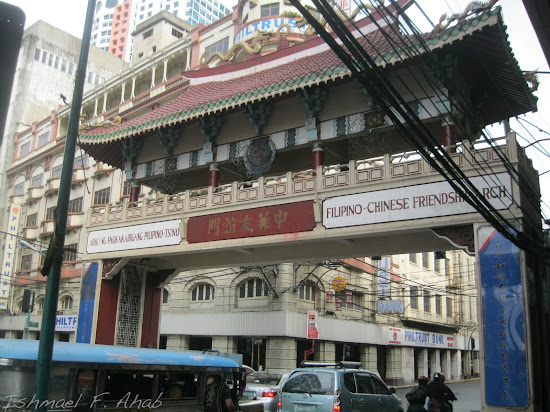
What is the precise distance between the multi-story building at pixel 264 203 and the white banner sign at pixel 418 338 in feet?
1.35

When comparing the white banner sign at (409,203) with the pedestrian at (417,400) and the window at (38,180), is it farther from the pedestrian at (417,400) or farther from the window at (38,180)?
the window at (38,180)

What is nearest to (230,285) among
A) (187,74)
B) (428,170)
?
(187,74)

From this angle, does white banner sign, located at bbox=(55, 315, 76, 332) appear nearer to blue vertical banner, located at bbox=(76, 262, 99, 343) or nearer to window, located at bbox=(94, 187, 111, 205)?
window, located at bbox=(94, 187, 111, 205)

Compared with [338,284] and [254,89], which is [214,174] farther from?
[338,284]

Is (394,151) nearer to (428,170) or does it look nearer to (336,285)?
(428,170)

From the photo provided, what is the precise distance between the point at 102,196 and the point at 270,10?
55.6 feet

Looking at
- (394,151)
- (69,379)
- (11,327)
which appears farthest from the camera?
(11,327)

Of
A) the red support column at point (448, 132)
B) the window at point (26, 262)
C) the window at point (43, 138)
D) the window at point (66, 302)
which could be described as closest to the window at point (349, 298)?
the red support column at point (448, 132)

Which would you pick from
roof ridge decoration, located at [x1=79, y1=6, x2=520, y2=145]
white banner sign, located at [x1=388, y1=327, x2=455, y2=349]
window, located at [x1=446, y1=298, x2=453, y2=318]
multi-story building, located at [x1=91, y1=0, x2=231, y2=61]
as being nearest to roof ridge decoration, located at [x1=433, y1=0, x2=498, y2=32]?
roof ridge decoration, located at [x1=79, y1=6, x2=520, y2=145]

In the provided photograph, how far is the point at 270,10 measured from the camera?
113 ft

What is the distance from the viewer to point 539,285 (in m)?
12.8

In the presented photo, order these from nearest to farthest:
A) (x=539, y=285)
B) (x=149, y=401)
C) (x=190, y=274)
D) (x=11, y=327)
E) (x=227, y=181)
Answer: (x=149, y=401), (x=539, y=285), (x=227, y=181), (x=190, y=274), (x=11, y=327)

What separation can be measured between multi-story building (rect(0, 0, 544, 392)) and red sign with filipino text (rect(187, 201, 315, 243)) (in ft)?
0.13

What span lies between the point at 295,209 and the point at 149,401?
7177 mm
